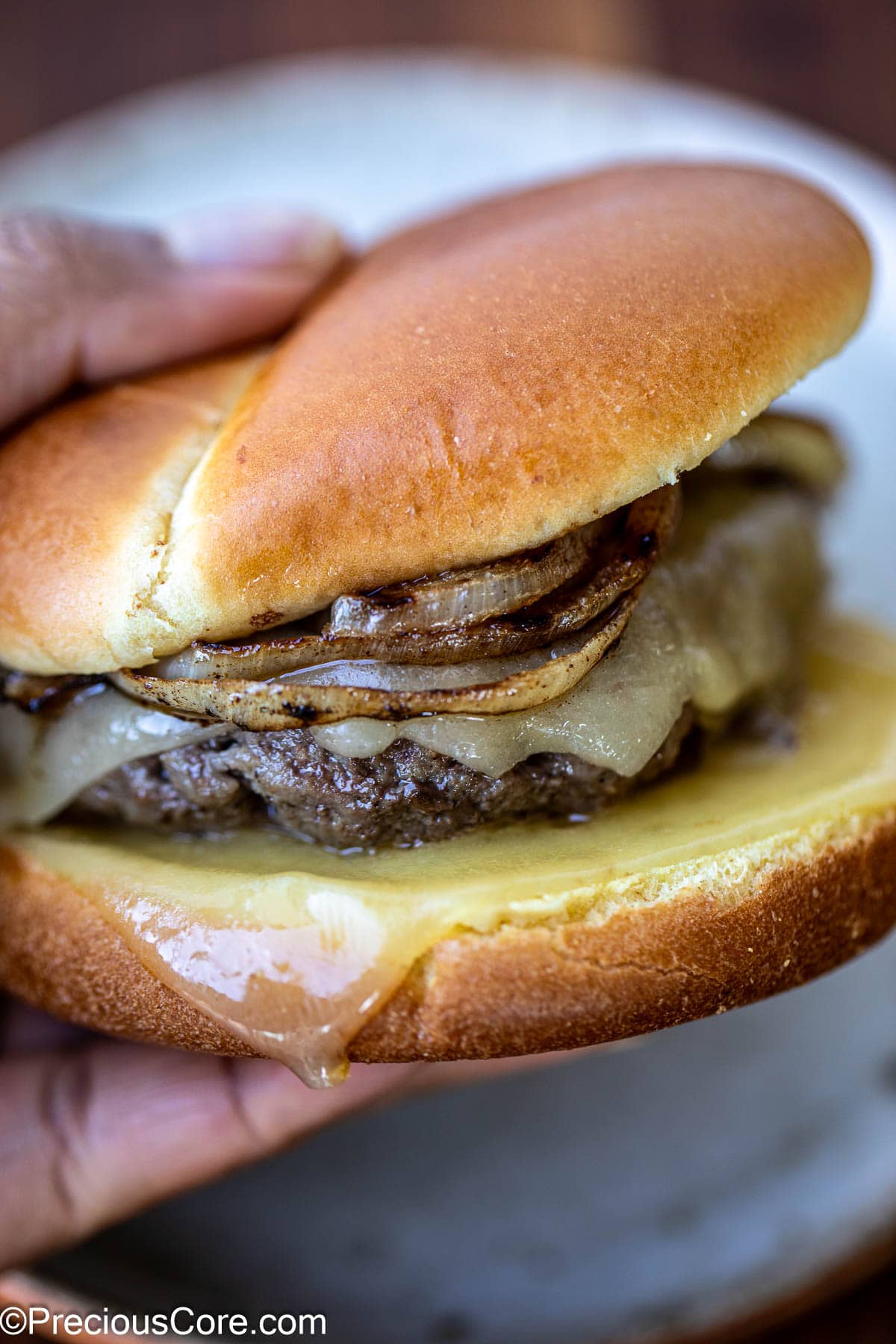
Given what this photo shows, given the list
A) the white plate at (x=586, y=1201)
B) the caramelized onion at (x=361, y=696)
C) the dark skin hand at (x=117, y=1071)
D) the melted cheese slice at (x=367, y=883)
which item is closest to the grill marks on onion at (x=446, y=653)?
the caramelized onion at (x=361, y=696)

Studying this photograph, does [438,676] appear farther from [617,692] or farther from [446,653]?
[617,692]

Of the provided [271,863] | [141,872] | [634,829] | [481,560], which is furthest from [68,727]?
[634,829]

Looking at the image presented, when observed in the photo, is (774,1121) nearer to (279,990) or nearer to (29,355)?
(279,990)

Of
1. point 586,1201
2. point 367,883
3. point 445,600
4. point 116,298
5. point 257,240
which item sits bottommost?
point 586,1201

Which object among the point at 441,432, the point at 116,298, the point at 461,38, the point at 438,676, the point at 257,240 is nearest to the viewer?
the point at 441,432

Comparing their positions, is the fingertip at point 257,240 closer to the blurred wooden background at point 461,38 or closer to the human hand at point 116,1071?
the human hand at point 116,1071

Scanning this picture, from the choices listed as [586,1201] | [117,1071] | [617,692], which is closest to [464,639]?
[617,692]

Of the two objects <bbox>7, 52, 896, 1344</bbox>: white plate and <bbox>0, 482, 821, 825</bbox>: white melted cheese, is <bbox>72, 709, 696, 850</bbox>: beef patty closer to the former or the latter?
<bbox>0, 482, 821, 825</bbox>: white melted cheese
